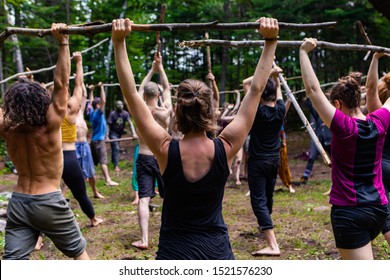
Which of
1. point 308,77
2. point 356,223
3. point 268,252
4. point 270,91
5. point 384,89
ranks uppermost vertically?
point 308,77

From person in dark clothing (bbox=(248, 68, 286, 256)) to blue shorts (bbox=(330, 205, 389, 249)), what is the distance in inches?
92.2

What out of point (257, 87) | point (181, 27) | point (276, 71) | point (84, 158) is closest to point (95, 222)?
point (84, 158)

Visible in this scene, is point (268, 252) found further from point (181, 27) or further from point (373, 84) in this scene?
point (181, 27)

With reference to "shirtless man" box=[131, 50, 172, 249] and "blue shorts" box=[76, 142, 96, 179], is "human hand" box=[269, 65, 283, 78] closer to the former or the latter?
"shirtless man" box=[131, 50, 172, 249]

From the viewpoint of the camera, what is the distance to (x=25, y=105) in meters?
3.55

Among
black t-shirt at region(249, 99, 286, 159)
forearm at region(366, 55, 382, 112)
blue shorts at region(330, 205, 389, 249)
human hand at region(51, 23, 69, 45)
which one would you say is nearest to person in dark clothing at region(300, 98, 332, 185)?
black t-shirt at region(249, 99, 286, 159)

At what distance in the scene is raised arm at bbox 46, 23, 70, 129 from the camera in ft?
11.5

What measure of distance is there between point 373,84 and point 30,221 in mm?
3609

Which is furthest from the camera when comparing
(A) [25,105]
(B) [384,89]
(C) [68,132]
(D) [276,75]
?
(C) [68,132]

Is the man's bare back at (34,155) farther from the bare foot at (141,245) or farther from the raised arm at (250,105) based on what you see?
the bare foot at (141,245)

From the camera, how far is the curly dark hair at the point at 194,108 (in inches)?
106

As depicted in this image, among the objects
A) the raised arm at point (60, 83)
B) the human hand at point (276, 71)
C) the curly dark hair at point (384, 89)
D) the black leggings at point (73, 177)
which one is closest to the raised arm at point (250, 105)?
the raised arm at point (60, 83)

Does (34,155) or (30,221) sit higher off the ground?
(34,155)

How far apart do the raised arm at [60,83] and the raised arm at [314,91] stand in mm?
1977
